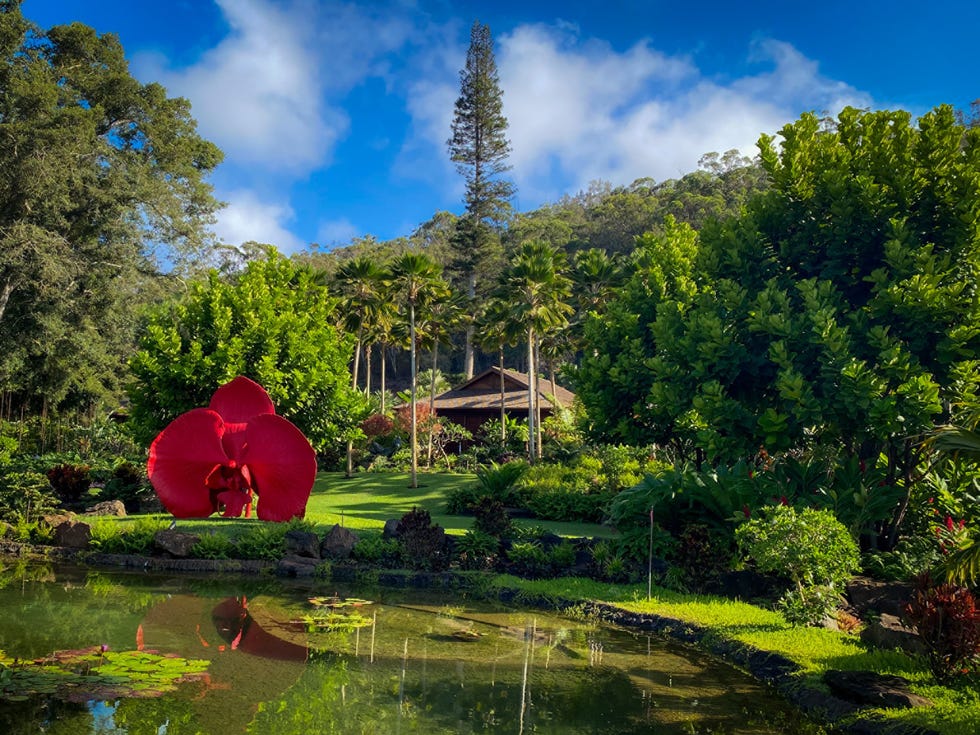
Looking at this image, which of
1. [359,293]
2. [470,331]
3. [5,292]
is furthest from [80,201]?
[470,331]

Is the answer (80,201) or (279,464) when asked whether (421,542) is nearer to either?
(279,464)

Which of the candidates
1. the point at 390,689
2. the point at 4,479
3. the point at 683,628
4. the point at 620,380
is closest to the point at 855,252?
the point at 620,380

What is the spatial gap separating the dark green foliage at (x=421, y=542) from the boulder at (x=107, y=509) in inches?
314

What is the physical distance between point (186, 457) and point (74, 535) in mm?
3335

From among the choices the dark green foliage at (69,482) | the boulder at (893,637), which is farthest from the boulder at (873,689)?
the dark green foliage at (69,482)

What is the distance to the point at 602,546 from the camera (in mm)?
13781

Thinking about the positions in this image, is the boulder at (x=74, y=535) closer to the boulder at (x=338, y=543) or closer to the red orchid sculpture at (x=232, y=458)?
the red orchid sculpture at (x=232, y=458)

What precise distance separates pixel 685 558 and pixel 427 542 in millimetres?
4818

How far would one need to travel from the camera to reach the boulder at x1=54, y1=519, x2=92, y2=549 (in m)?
15.2

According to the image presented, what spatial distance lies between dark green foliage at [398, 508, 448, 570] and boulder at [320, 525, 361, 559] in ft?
3.17

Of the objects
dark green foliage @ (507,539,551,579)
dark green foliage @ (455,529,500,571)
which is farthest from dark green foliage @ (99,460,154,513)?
dark green foliage @ (507,539,551,579)

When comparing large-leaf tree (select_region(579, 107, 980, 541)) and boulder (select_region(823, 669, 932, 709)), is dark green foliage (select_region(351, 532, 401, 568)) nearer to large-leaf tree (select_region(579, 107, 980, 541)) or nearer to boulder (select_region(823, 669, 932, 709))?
large-leaf tree (select_region(579, 107, 980, 541))

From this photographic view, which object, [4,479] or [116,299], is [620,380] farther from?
[116,299]

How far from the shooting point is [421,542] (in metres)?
14.3
